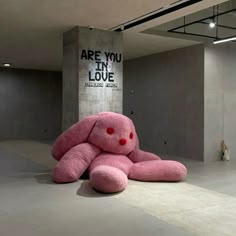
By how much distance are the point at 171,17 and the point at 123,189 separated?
3.15 m

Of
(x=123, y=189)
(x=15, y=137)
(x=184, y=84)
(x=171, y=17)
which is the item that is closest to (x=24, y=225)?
(x=123, y=189)

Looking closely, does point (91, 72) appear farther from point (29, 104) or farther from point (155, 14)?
point (29, 104)

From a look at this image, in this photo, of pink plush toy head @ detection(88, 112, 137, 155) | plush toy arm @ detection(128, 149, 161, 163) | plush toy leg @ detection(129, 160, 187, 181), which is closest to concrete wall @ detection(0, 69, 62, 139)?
pink plush toy head @ detection(88, 112, 137, 155)

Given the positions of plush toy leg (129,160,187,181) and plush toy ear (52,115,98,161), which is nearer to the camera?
plush toy leg (129,160,187,181)

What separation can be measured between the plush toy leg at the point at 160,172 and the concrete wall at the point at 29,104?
8.90 metres

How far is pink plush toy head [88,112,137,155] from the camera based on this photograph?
5.74 metres

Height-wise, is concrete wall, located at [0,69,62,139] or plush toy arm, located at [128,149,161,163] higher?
concrete wall, located at [0,69,62,139]

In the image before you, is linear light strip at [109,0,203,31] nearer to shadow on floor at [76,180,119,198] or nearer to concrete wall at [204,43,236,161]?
concrete wall at [204,43,236,161]

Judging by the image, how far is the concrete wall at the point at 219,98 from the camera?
26.9ft

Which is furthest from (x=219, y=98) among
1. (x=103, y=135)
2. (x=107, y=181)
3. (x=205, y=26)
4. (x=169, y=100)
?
(x=107, y=181)

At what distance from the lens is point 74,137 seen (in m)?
5.85

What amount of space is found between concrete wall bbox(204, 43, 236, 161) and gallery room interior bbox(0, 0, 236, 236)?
0.08ft

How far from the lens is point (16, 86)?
13328mm

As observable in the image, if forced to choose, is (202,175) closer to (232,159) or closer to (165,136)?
(232,159)
